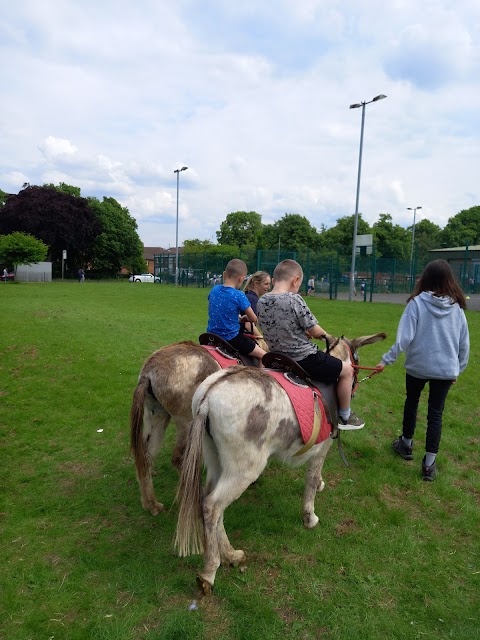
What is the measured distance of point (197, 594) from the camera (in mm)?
2988

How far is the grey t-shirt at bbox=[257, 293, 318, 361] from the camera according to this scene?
A: 3.61m

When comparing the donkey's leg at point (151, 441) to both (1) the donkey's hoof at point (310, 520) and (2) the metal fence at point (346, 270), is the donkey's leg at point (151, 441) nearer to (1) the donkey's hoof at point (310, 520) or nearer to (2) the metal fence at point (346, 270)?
(1) the donkey's hoof at point (310, 520)

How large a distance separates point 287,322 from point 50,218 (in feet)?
170

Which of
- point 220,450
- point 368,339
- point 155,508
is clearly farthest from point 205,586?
point 368,339

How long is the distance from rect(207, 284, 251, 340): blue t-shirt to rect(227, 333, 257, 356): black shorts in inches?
1.9

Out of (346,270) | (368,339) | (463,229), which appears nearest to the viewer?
(368,339)

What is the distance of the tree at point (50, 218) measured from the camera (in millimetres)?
48938

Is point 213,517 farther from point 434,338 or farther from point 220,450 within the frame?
point 434,338

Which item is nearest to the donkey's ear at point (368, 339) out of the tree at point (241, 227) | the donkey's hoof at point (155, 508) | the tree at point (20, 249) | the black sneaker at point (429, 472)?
the black sneaker at point (429, 472)

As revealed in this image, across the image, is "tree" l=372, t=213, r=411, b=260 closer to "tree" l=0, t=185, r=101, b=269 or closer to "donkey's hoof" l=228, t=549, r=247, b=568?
"tree" l=0, t=185, r=101, b=269

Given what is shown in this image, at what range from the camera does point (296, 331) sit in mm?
3699

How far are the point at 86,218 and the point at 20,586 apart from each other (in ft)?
179

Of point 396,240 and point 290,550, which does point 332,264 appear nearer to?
point 290,550

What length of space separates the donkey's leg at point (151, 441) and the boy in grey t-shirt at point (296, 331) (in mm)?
1230
